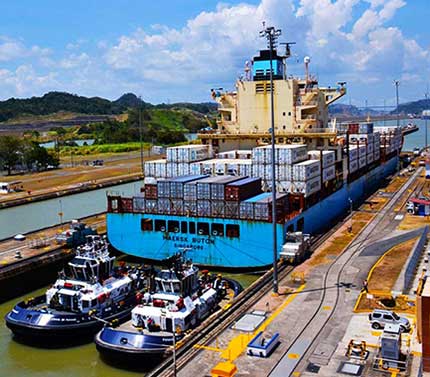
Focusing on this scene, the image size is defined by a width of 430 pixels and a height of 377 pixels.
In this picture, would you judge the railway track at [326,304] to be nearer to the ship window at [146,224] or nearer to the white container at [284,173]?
the white container at [284,173]

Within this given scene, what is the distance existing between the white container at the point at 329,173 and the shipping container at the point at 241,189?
8.76m

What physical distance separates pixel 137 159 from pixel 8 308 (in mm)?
92361

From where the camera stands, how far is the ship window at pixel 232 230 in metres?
35.2

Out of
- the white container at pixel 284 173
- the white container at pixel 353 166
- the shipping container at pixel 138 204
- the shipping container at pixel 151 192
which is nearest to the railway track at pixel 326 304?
the white container at pixel 284 173

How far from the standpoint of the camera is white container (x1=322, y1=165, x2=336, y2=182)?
149 feet

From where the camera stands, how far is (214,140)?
5369 cm

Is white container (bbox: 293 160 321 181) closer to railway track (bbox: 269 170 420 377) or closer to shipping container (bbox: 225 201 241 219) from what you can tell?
railway track (bbox: 269 170 420 377)

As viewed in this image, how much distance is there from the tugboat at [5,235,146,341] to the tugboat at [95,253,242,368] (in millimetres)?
1783

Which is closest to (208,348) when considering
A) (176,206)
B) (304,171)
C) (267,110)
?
(176,206)

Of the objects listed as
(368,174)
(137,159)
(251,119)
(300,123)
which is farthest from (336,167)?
(137,159)

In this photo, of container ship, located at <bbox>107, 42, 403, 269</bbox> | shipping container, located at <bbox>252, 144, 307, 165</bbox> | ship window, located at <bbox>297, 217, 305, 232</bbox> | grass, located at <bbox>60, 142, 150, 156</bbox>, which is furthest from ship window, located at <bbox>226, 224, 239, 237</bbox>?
grass, located at <bbox>60, 142, 150, 156</bbox>

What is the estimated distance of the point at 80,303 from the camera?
25.5 m

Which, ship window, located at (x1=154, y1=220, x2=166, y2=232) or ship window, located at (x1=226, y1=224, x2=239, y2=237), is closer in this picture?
ship window, located at (x1=226, y1=224, x2=239, y2=237)

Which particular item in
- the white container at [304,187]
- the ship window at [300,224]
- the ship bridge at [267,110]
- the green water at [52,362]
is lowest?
the green water at [52,362]
